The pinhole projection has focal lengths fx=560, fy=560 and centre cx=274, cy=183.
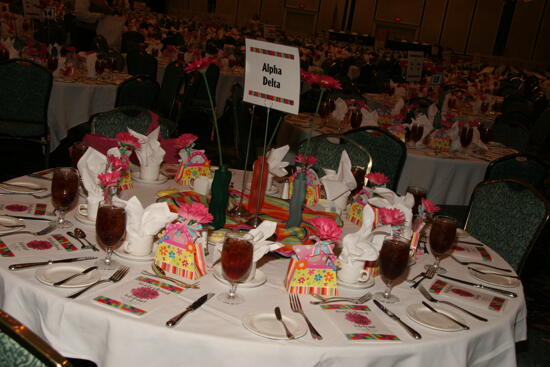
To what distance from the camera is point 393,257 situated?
154 cm

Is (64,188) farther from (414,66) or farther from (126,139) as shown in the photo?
(414,66)

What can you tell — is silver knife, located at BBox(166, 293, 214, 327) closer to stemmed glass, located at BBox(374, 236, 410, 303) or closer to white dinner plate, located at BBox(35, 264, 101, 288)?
white dinner plate, located at BBox(35, 264, 101, 288)

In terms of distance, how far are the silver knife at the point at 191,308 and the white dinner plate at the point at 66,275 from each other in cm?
27

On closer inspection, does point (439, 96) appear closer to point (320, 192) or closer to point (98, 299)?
point (320, 192)

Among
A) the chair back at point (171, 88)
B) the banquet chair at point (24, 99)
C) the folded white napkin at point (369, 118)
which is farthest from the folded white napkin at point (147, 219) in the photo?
the chair back at point (171, 88)

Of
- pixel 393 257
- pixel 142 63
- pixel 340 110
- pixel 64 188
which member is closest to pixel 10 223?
pixel 64 188

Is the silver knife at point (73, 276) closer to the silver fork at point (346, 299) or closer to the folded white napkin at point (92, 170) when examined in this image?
the folded white napkin at point (92, 170)

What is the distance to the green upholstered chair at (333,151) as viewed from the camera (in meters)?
3.08

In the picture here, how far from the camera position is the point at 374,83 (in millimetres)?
8961

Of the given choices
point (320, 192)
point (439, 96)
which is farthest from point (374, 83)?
point (320, 192)

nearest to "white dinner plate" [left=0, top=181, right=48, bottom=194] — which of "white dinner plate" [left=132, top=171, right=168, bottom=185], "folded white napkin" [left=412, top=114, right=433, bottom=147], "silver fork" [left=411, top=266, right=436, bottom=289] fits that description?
"white dinner plate" [left=132, top=171, right=168, bottom=185]

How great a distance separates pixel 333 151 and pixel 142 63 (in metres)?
3.68

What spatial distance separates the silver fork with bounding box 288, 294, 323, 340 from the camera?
4.43 feet

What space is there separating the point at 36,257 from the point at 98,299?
0.29 meters
